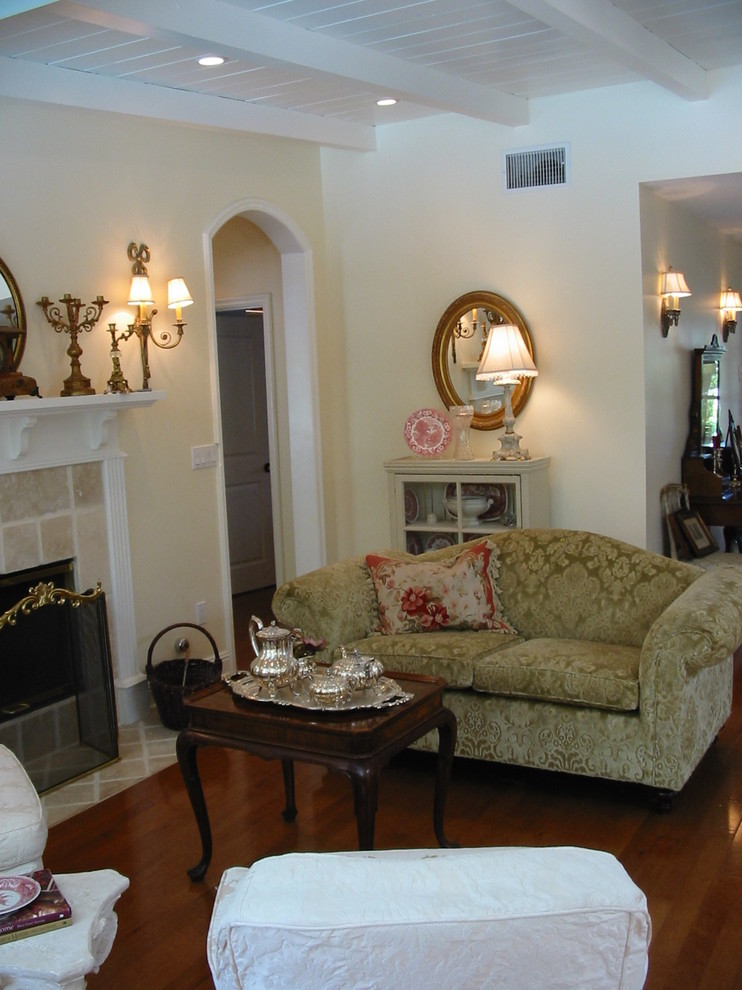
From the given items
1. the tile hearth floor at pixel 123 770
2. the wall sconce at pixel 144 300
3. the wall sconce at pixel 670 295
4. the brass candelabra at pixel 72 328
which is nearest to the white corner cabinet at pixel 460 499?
the wall sconce at pixel 670 295

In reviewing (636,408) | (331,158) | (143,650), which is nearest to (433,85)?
(331,158)

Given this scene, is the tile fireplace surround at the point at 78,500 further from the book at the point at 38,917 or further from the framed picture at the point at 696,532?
the framed picture at the point at 696,532

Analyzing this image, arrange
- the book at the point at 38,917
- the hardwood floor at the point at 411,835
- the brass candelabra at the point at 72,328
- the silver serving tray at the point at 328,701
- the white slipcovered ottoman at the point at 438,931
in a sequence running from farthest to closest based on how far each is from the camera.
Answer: the brass candelabra at the point at 72,328 → the silver serving tray at the point at 328,701 → the hardwood floor at the point at 411,835 → the book at the point at 38,917 → the white slipcovered ottoman at the point at 438,931

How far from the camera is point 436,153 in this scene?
5539 millimetres

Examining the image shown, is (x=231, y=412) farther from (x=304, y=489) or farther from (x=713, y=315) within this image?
(x=713, y=315)

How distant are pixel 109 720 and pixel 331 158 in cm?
331

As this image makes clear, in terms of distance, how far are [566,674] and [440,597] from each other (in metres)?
0.69

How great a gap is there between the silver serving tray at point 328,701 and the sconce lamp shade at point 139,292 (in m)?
2.01

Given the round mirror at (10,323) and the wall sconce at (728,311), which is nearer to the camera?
the round mirror at (10,323)

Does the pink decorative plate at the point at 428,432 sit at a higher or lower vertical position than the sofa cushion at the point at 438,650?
higher

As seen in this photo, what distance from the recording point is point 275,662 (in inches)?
125

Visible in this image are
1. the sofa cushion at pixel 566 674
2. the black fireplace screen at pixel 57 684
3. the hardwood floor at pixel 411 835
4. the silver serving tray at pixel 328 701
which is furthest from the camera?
the black fireplace screen at pixel 57 684

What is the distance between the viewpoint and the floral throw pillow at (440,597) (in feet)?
13.5

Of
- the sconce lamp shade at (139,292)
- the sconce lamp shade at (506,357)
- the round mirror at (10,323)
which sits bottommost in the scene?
the sconce lamp shade at (506,357)
